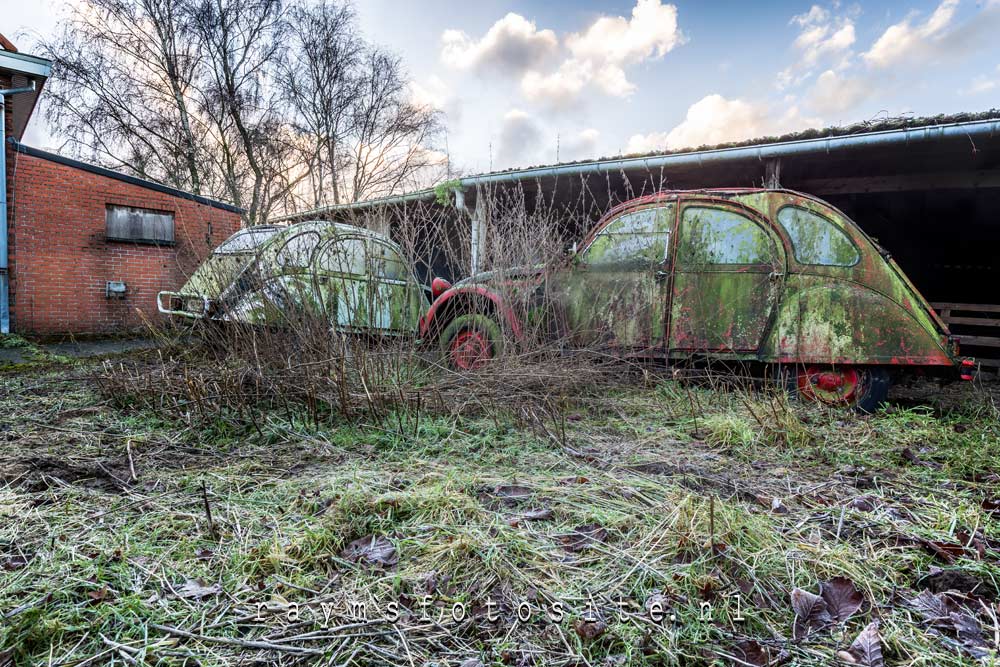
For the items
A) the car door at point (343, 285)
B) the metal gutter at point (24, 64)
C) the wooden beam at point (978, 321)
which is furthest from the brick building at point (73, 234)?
the wooden beam at point (978, 321)

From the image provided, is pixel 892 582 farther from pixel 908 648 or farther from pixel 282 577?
pixel 282 577

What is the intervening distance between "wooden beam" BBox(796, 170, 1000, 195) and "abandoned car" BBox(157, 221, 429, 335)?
7056mm

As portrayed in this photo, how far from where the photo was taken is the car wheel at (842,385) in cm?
401

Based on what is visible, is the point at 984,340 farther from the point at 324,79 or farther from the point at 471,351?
the point at 324,79

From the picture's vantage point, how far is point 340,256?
3848mm

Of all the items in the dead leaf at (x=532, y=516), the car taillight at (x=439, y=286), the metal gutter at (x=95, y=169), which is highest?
the metal gutter at (x=95, y=169)

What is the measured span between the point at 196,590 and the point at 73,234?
12.4 metres

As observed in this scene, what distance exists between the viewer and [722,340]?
4.37 meters

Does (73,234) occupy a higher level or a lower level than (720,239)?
higher

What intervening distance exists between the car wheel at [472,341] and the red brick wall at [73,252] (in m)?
6.94

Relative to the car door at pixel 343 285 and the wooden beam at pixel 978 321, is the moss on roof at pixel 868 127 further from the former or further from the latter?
the car door at pixel 343 285

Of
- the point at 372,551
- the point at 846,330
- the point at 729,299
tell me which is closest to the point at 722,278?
the point at 729,299

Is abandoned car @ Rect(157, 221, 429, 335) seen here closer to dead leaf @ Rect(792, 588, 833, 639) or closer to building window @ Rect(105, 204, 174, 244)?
dead leaf @ Rect(792, 588, 833, 639)

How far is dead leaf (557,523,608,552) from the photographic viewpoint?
71.7 inches
